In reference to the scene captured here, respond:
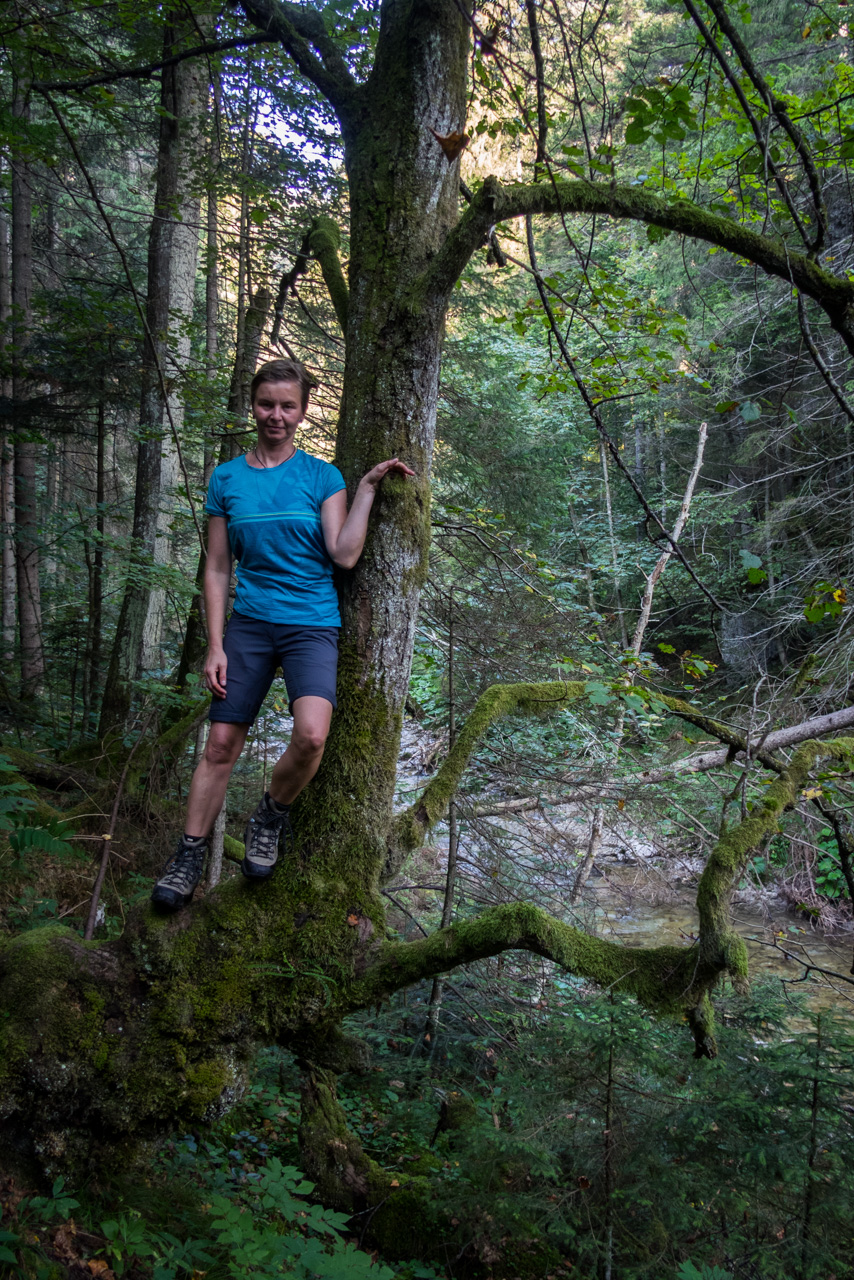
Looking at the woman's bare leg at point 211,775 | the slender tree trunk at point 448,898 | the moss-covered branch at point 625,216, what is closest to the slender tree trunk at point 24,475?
the slender tree trunk at point 448,898

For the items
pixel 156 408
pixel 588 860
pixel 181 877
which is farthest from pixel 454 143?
pixel 588 860

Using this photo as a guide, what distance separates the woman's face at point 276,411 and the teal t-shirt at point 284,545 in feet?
0.42

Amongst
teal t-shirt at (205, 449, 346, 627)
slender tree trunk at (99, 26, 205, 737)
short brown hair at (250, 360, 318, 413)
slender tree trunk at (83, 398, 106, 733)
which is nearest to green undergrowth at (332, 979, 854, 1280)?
teal t-shirt at (205, 449, 346, 627)

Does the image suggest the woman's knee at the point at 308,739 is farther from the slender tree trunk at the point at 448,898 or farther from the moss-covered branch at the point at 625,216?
the slender tree trunk at the point at 448,898

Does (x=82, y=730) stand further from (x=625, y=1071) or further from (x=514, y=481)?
(x=625, y=1071)

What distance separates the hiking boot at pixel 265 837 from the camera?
7.98ft

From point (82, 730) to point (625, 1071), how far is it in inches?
252

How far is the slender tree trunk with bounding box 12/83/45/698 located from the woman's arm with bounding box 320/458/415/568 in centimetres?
589

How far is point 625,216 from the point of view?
266cm

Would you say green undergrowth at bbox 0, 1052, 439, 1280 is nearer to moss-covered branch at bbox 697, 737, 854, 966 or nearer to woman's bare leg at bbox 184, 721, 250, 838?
woman's bare leg at bbox 184, 721, 250, 838

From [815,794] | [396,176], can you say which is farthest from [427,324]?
[815,794]

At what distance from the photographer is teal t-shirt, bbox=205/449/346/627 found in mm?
2562

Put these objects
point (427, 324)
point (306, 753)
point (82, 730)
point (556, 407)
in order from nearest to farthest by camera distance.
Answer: point (306, 753), point (427, 324), point (82, 730), point (556, 407)

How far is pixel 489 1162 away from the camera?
10.8 ft
